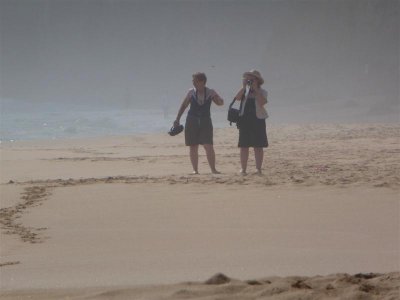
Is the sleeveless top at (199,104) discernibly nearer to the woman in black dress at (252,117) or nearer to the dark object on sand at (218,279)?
the woman in black dress at (252,117)

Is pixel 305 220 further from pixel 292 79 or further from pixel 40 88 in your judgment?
pixel 40 88

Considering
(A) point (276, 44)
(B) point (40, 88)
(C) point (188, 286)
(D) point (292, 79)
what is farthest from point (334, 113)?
(B) point (40, 88)

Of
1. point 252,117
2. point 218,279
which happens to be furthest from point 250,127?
point 218,279

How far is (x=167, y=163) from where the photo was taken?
1055 centimetres

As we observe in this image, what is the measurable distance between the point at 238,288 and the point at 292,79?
38867 millimetres

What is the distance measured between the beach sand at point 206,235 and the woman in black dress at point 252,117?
43 cm

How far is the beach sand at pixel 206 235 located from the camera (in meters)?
3.63

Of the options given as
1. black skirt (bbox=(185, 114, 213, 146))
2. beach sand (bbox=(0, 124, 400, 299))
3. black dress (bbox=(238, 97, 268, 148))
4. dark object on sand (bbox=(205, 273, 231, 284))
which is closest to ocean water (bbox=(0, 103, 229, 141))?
black skirt (bbox=(185, 114, 213, 146))

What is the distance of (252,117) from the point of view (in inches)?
330

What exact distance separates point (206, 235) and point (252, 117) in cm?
368

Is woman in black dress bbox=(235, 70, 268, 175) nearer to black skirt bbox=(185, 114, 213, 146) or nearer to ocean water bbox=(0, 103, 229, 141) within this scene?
black skirt bbox=(185, 114, 213, 146)

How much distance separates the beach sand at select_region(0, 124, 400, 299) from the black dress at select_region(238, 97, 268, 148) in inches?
19.0

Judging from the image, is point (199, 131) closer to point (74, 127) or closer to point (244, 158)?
point (244, 158)

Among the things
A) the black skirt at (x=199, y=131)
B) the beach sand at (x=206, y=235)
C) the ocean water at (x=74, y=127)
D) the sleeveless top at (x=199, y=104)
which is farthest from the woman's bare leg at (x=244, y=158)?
the ocean water at (x=74, y=127)
